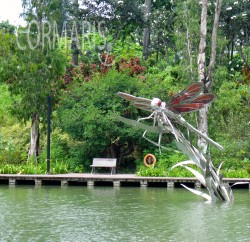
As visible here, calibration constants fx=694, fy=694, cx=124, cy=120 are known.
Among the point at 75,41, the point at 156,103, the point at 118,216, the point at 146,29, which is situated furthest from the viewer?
the point at 146,29

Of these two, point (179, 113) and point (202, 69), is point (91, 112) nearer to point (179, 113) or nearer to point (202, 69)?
point (202, 69)

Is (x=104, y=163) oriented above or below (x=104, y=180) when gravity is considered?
above

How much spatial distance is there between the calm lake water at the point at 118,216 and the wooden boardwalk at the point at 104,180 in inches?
31.9

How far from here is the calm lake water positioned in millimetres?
14094

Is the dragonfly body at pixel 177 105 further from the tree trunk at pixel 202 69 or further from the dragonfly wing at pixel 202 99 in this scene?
the tree trunk at pixel 202 69

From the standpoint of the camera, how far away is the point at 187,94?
17484mm

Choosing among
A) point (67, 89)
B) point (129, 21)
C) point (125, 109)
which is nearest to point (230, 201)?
point (125, 109)

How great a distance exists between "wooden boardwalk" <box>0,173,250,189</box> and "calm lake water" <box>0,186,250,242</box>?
0.81m

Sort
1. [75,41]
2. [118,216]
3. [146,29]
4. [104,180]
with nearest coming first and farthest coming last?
[118,216]
[104,180]
[75,41]
[146,29]

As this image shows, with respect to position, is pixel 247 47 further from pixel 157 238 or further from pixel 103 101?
pixel 157 238

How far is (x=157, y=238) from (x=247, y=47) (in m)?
26.7

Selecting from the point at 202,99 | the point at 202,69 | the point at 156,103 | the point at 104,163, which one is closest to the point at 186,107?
the point at 202,99

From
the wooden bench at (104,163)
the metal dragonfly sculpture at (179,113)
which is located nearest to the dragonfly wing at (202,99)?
the metal dragonfly sculpture at (179,113)

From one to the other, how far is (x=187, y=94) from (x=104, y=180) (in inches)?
289
